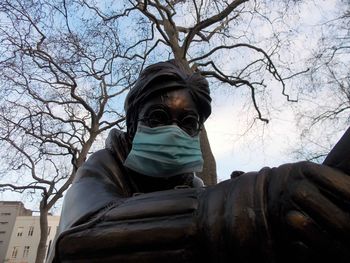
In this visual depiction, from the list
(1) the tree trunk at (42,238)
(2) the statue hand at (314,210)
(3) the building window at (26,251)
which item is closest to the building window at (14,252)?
(3) the building window at (26,251)

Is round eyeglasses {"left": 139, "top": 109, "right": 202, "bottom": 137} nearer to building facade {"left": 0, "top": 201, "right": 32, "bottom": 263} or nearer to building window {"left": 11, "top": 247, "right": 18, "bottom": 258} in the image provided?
building facade {"left": 0, "top": 201, "right": 32, "bottom": 263}

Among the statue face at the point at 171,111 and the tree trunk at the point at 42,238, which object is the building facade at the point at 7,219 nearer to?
the tree trunk at the point at 42,238

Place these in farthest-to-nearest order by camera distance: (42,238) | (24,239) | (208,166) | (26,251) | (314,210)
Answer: (24,239) → (26,251) → (42,238) → (208,166) → (314,210)

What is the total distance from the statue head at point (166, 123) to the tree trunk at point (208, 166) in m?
5.39

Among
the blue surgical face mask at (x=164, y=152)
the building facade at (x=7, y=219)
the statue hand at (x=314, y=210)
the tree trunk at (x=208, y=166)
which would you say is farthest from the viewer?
the building facade at (x=7, y=219)

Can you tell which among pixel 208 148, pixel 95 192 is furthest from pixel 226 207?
pixel 208 148

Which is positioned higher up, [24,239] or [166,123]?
[24,239]

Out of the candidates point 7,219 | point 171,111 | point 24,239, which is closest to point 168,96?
point 171,111

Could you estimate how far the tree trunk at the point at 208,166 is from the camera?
714 cm

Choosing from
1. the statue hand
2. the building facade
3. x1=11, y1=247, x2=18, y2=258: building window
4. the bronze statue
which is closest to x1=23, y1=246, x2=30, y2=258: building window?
x1=11, y1=247, x2=18, y2=258: building window

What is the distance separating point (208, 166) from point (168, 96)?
19.7ft

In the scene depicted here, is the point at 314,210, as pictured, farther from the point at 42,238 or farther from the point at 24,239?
the point at 24,239

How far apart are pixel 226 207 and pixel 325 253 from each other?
209 mm

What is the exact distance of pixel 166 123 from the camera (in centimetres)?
159
